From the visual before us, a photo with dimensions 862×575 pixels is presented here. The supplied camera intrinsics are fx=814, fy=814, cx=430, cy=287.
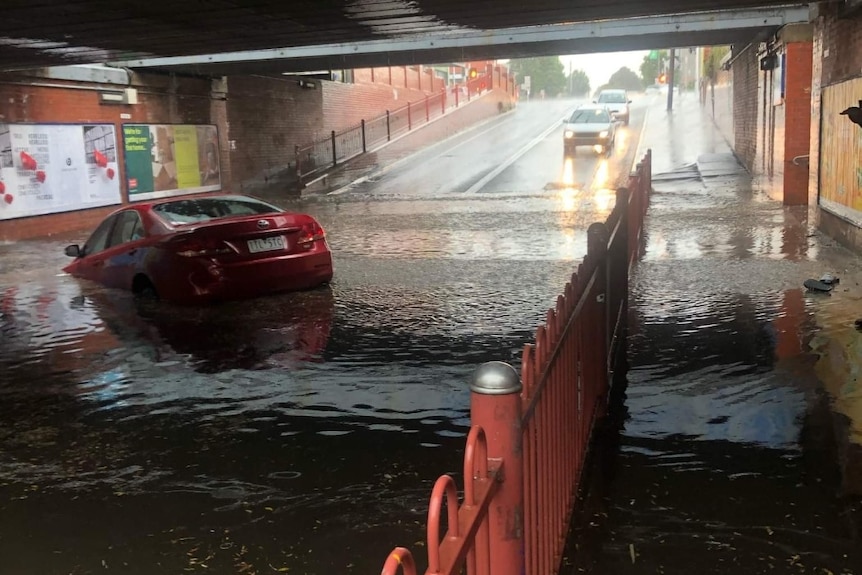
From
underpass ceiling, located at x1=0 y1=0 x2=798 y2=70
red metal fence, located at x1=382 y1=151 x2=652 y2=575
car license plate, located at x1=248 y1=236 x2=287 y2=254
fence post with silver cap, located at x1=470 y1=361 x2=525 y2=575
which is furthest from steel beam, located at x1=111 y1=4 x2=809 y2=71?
fence post with silver cap, located at x1=470 y1=361 x2=525 y2=575

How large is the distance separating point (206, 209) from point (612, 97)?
35.0 m

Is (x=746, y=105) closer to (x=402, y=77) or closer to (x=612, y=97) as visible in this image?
(x=612, y=97)

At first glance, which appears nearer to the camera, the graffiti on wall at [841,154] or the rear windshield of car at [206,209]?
the rear windshield of car at [206,209]

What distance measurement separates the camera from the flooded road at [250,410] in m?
3.87

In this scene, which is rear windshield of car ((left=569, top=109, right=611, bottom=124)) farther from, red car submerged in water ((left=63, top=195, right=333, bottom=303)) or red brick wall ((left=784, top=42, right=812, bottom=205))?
red car submerged in water ((left=63, top=195, right=333, bottom=303))

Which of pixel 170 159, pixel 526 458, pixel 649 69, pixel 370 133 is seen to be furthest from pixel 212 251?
pixel 649 69

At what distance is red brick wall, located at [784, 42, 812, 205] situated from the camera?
1592cm

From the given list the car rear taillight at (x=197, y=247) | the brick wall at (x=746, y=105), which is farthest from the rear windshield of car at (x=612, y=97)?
the car rear taillight at (x=197, y=247)

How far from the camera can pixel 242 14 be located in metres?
10.4

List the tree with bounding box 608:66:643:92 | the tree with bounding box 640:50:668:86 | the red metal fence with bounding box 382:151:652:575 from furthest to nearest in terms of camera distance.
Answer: the tree with bounding box 608:66:643:92 < the tree with bounding box 640:50:668:86 < the red metal fence with bounding box 382:151:652:575

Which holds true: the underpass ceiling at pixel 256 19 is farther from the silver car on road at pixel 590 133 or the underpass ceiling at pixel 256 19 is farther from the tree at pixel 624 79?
the tree at pixel 624 79

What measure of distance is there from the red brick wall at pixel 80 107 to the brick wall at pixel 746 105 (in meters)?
15.2

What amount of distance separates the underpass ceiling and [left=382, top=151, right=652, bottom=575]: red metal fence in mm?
6566

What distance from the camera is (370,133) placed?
111ft
